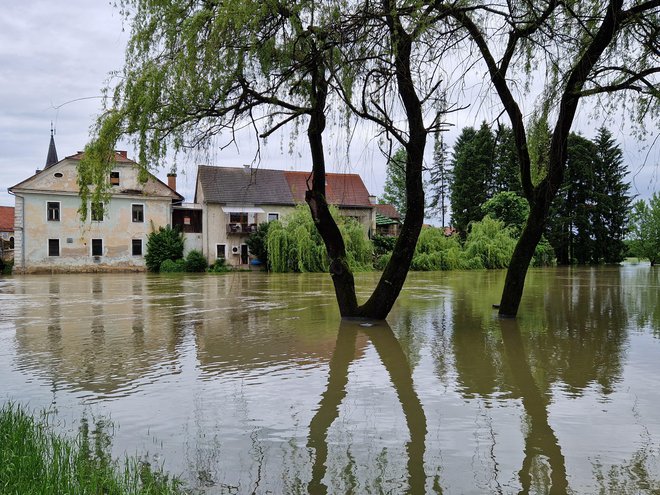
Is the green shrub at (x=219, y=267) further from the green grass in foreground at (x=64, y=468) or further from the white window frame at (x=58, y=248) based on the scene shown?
the green grass in foreground at (x=64, y=468)

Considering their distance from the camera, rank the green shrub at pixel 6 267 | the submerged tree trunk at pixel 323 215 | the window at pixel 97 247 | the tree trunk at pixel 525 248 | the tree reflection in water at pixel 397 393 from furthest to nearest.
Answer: the window at pixel 97 247, the green shrub at pixel 6 267, the tree trunk at pixel 525 248, the submerged tree trunk at pixel 323 215, the tree reflection in water at pixel 397 393

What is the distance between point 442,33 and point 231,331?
6.24 metres

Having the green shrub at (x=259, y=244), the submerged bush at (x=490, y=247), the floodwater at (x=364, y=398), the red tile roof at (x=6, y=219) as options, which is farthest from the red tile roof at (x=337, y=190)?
→ the floodwater at (x=364, y=398)

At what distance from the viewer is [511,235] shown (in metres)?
43.8

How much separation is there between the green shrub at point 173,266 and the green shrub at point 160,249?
0.76 meters

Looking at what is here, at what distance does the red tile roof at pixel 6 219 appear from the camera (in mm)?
57125

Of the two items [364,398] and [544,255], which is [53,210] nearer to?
[544,255]

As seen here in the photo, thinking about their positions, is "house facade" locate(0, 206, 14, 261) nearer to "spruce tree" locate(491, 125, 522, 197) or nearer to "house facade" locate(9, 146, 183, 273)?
"house facade" locate(9, 146, 183, 273)

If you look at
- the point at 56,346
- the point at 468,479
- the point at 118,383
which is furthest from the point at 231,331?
the point at 468,479

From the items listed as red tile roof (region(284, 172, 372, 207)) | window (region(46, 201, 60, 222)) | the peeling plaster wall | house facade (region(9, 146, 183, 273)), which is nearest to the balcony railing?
red tile roof (region(284, 172, 372, 207))

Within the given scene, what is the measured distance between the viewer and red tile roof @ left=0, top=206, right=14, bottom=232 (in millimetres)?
57125

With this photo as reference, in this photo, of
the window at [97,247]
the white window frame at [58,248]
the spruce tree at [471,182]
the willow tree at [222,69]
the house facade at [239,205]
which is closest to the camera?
the willow tree at [222,69]

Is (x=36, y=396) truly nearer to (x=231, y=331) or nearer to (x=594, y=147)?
(x=231, y=331)

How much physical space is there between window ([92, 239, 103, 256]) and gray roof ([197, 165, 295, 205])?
8.51 meters
